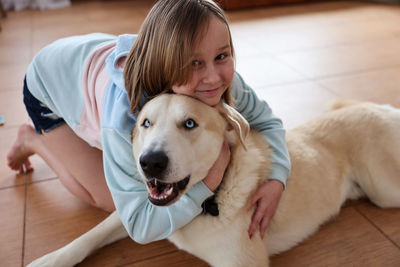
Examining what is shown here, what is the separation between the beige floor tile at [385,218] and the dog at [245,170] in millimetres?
38

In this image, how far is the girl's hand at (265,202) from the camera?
1.34 meters

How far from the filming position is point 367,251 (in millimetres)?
1488

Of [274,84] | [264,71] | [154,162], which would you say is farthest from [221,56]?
[264,71]

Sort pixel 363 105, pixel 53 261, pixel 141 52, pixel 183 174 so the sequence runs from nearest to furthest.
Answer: pixel 183 174, pixel 141 52, pixel 53 261, pixel 363 105

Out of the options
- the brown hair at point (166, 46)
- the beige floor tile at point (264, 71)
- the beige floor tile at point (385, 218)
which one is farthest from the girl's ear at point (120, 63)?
the beige floor tile at point (264, 71)

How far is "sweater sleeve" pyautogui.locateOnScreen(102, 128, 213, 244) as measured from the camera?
123 centimetres

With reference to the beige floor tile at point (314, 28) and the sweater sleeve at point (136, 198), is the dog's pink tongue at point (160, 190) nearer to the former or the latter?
the sweater sleeve at point (136, 198)

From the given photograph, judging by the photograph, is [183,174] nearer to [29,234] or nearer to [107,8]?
[29,234]

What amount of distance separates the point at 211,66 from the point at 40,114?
114cm

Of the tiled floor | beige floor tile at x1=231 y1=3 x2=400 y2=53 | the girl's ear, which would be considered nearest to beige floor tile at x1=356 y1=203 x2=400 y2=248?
the tiled floor

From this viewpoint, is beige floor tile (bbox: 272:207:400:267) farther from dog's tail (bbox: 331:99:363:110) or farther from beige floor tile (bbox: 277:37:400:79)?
beige floor tile (bbox: 277:37:400:79)

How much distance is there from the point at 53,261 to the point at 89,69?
0.82m

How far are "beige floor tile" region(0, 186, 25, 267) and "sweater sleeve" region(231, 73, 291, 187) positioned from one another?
1.14 meters

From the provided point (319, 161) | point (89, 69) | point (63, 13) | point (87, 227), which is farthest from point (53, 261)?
point (63, 13)
